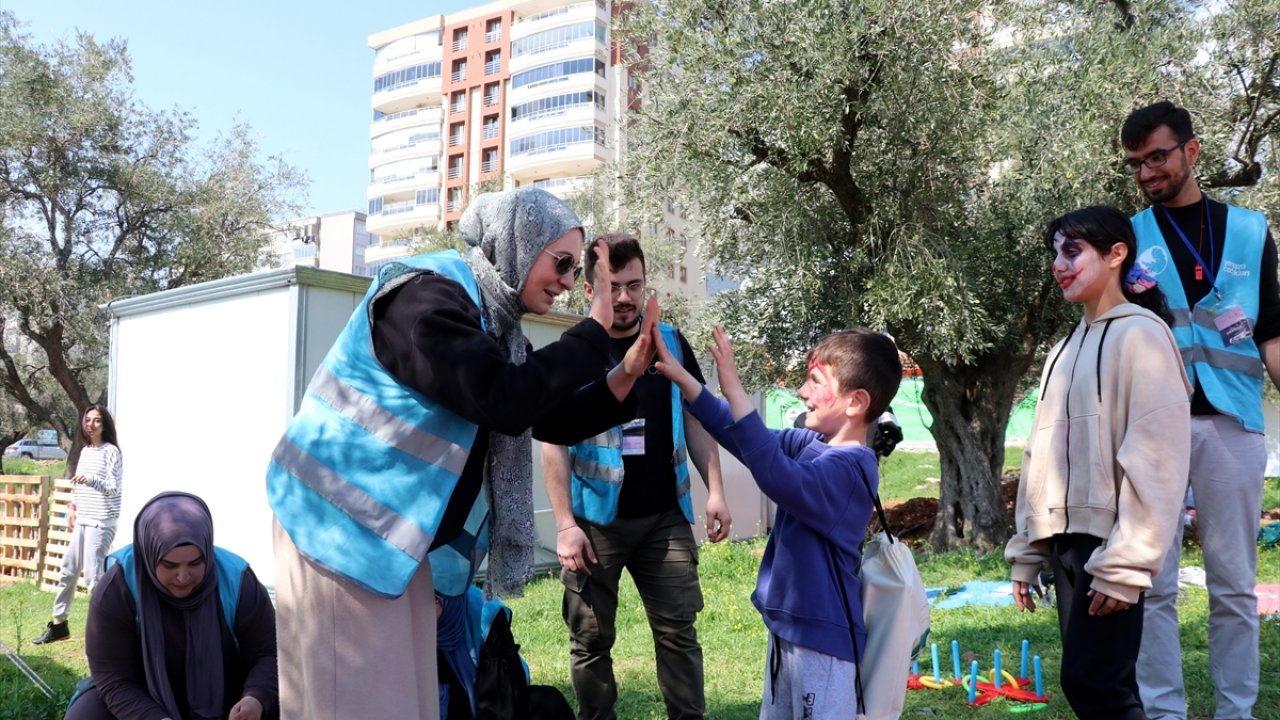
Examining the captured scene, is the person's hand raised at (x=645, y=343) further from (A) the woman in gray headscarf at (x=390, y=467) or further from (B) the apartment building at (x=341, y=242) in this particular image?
(B) the apartment building at (x=341, y=242)

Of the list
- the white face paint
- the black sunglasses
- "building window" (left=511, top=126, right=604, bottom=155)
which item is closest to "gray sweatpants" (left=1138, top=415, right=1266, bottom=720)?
the white face paint

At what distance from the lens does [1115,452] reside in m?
2.72

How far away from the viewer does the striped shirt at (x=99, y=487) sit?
8.71m

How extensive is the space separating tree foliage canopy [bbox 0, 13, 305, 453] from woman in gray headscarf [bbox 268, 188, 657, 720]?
18.5m

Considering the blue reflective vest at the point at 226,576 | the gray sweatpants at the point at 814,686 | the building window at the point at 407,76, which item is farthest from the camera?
the building window at the point at 407,76

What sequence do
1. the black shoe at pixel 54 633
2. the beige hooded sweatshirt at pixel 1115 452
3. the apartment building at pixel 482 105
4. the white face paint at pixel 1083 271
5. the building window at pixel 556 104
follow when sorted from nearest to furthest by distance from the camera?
1. the beige hooded sweatshirt at pixel 1115 452
2. the white face paint at pixel 1083 271
3. the black shoe at pixel 54 633
4. the building window at pixel 556 104
5. the apartment building at pixel 482 105

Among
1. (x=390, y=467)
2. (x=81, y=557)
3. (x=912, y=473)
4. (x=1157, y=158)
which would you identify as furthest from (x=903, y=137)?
(x=912, y=473)

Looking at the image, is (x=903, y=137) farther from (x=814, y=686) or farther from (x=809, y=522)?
(x=814, y=686)

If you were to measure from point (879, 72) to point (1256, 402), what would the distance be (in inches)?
275

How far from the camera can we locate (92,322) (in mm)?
18312

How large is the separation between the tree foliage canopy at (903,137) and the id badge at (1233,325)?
613 centimetres

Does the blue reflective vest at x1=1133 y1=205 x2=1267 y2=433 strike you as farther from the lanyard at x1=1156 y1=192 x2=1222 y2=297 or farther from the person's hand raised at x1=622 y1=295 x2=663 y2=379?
the person's hand raised at x1=622 y1=295 x2=663 y2=379

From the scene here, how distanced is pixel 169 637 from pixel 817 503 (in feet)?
7.95

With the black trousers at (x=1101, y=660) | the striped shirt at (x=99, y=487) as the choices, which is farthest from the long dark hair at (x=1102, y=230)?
the striped shirt at (x=99, y=487)
